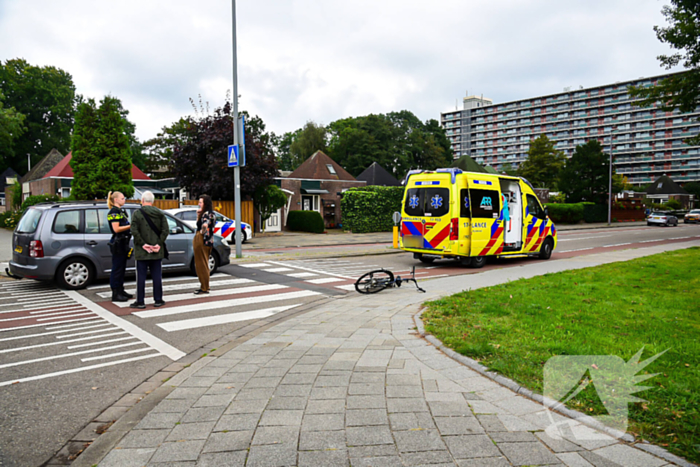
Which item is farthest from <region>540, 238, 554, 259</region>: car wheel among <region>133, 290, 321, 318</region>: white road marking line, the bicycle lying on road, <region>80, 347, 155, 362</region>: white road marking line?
<region>80, 347, 155, 362</region>: white road marking line

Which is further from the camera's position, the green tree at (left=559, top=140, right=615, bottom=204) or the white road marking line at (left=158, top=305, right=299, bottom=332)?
the green tree at (left=559, top=140, right=615, bottom=204)

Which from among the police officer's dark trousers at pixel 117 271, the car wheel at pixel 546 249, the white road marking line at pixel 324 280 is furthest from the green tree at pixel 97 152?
the car wheel at pixel 546 249

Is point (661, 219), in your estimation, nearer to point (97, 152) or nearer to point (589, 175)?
point (589, 175)

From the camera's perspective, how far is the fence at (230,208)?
24.9 m

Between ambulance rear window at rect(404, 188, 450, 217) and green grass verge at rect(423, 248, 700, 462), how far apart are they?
12.5ft

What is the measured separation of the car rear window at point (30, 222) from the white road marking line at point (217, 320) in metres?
4.63

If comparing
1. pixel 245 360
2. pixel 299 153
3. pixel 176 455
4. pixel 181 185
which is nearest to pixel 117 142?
pixel 181 185

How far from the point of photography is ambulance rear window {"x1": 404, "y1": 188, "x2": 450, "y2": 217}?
42.8 ft

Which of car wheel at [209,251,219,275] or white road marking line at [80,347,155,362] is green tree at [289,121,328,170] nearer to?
car wheel at [209,251,219,275]

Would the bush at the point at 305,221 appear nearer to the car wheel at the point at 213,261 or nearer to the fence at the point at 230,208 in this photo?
the fence at the point at 230,208

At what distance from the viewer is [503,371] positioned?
4188 mm

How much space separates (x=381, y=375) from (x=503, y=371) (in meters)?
1.06

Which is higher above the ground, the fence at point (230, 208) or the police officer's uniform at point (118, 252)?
the fence at point (230, 208)

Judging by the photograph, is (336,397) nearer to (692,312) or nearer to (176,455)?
(176,455)
